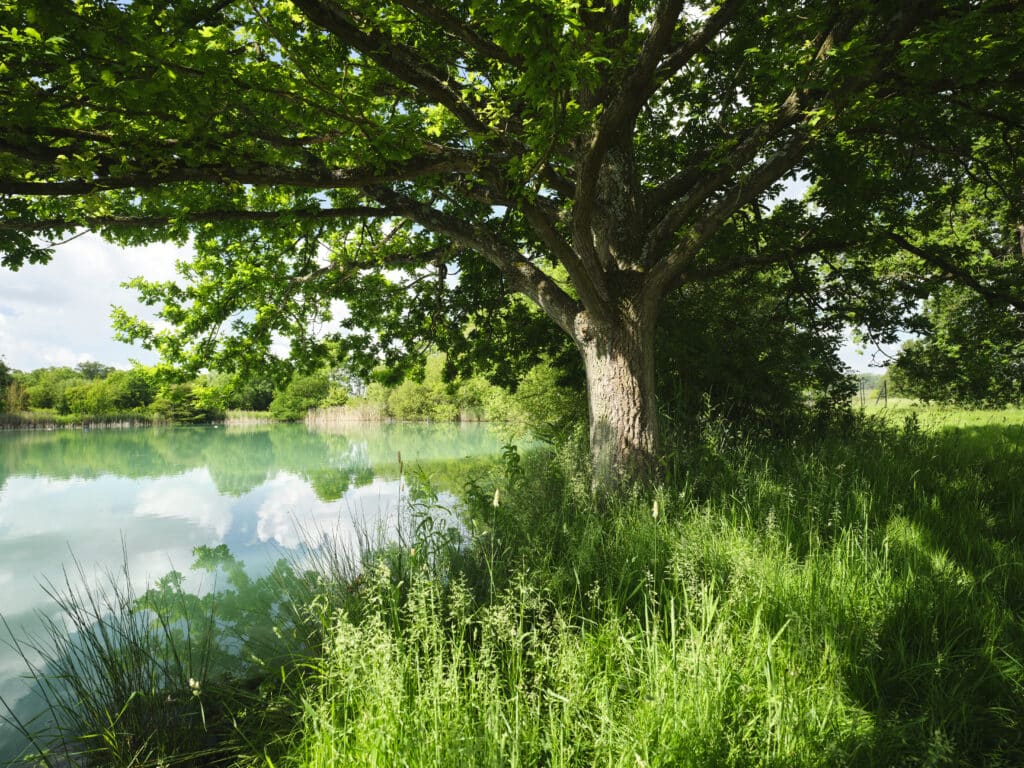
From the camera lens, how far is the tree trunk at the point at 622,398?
5332 mm

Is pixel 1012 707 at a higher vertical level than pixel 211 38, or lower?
lower

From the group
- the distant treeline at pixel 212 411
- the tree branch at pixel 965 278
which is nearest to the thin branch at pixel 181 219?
the tree branch at pixel 965 278

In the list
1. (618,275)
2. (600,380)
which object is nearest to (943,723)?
(600,380)

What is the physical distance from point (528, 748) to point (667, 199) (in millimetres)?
6138

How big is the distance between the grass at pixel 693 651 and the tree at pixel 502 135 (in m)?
1.99

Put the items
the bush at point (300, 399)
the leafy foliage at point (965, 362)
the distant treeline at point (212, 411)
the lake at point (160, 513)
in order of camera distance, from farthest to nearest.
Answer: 1. the bush at point (300, 399)
2. the distant treeline at point (212, 411)
3. the leafy foliage at point (965, 362)
4. the lake at point (160, 513)

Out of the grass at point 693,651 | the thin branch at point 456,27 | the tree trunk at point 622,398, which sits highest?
the thin branch at point 456,27

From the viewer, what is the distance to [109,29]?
2.86m

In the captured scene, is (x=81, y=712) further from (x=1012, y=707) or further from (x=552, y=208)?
(x=552, y=208)

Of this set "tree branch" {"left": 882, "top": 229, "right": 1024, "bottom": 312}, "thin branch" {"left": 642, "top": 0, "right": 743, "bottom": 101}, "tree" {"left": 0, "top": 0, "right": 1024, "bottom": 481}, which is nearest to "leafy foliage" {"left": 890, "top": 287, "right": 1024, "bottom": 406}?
"tree branch" {"left": 882, "top": 229, "right": 1024, "bottom": 312}

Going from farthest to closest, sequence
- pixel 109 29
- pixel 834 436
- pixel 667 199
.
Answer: pixel 834 436 → pixel 667 199 → pixel 109 29

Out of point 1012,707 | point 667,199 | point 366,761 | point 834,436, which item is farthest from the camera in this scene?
point 834,436

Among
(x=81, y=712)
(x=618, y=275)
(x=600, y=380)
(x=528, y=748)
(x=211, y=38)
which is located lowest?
(x=81, y=712)

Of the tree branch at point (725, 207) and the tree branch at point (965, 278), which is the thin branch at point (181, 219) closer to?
the tree branch at point (725, 207)
